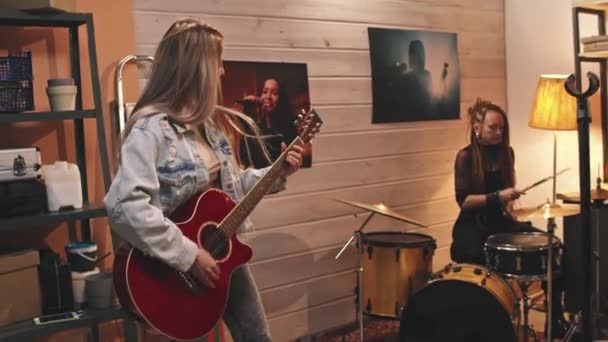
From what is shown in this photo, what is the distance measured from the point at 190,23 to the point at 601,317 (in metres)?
2.56

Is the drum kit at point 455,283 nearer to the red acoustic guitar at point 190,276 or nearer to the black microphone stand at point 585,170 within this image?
the black microphone stand at point 585,170

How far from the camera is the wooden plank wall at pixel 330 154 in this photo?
327 cm

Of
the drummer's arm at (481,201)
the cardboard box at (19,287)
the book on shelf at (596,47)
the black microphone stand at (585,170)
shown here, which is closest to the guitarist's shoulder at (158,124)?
the cardboard box at (19,287)

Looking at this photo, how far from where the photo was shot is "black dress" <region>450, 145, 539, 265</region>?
3.61 m

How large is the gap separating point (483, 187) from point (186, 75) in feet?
7.00

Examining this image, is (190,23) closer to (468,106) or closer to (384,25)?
(384,25)

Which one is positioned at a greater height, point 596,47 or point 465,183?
point 596,47

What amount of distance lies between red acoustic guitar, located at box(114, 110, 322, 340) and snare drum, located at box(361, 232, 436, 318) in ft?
3.79

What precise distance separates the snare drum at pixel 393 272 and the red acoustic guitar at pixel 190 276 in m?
1.16

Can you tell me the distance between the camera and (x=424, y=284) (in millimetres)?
3236

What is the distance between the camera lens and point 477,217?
3.68 metres

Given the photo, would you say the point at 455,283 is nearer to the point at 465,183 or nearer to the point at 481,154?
the point at 465,183

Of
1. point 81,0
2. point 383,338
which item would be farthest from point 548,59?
point 81,0

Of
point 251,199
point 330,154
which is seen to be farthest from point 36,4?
point 330,154
